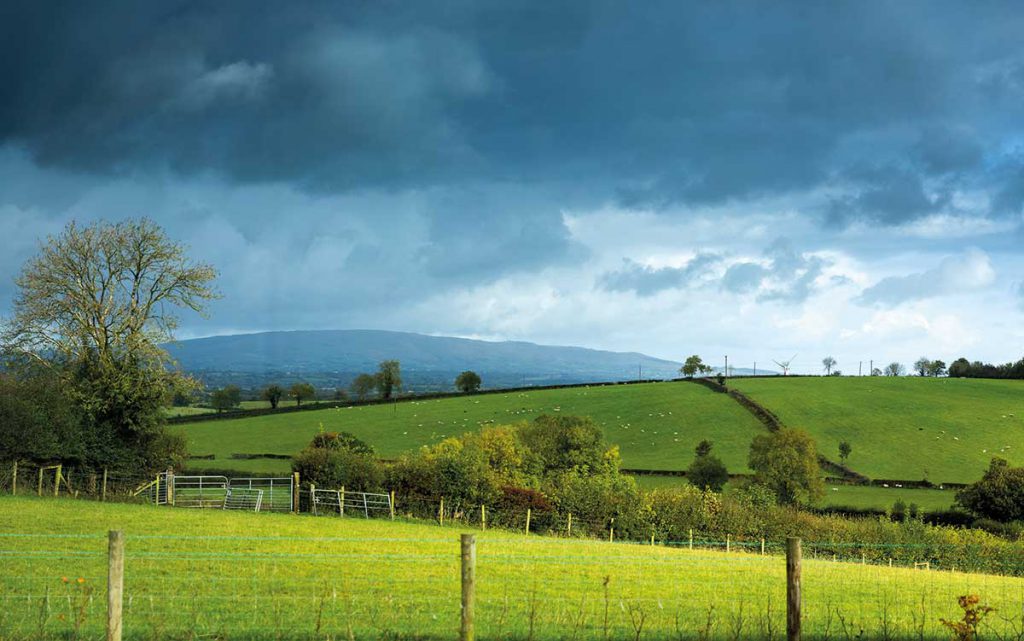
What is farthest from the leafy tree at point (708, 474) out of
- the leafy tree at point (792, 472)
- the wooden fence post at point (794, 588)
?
the wooden fence post at point (794, 588)

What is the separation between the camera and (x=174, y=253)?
6009cm

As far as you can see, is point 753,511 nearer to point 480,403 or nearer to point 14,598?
point 14,598

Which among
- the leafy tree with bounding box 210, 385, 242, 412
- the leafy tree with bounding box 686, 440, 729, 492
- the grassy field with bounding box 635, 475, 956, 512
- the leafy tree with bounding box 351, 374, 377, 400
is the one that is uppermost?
the leafy tree with bounding box 351, 374, 377, 400

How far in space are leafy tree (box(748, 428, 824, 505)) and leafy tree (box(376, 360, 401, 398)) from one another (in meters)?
69.0

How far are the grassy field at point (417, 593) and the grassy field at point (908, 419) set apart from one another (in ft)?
186

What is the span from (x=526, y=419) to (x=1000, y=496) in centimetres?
5042

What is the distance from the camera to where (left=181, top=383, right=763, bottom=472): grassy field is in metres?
89.1

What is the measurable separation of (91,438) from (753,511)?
38735mm

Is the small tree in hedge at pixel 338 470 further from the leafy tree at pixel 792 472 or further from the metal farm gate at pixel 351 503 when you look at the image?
the leafy tree at pixel 792 472

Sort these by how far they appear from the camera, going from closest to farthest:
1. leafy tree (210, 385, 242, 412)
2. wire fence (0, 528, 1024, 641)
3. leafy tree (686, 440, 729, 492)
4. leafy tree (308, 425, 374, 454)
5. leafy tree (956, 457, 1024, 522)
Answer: wire fence (0, 528, 1024, 641) < leafy tree (956, 457, 1024, 522) < leafy tree (308, 425, 374, 454) < leafy tree (686, 440, 729, 492) < leafy tree (210, 385, 242, 412)

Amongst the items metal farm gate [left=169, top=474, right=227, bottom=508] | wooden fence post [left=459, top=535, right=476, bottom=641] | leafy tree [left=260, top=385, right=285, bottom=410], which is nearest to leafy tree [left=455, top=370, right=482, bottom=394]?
leafy tree [left=260, top=385, right=285, bottom=410]

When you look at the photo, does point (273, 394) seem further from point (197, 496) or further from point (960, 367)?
point (960, 367)

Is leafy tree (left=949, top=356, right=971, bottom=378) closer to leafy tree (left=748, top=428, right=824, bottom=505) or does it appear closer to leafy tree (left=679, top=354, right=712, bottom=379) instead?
leafy tree (left=679, top=354, right=712, bottom=379)

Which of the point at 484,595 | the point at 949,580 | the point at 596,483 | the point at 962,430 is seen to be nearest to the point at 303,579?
the point at 484,595
